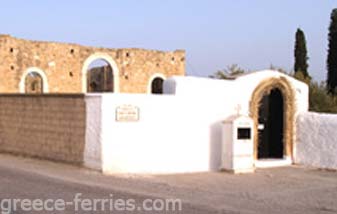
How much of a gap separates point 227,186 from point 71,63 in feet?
61.7

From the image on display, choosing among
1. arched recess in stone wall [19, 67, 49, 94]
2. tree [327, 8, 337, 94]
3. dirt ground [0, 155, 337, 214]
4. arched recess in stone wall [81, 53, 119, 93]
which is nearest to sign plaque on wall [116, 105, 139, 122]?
dirt ground [0, 155, 337, 214]

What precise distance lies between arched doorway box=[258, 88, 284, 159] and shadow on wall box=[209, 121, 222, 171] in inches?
94.2

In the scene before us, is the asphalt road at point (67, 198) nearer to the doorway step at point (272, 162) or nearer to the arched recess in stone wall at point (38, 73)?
the doorway step at point (272, 162)

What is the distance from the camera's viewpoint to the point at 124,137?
13188mm

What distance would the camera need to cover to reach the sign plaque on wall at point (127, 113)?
43.2ft

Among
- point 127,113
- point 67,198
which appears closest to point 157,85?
point 127,113

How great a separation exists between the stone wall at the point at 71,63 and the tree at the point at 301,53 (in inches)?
298

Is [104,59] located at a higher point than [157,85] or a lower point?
higher

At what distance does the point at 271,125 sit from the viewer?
17188 mm

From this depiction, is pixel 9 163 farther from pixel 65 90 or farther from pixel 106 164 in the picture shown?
pixel 65 90

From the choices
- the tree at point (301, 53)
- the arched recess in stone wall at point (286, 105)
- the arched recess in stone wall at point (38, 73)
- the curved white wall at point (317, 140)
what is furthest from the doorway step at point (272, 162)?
the tree at point (301, 53)

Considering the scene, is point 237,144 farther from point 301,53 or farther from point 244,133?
point 301,53

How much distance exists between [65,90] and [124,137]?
17005mm

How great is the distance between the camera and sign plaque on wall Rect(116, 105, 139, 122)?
1316 centimetres
